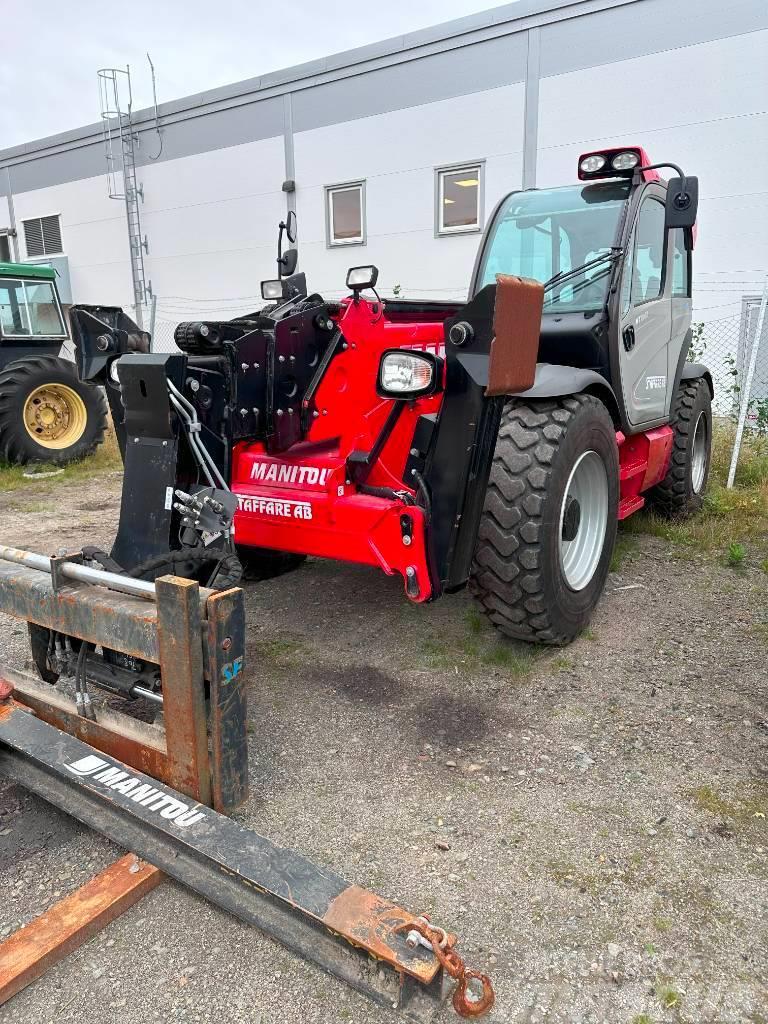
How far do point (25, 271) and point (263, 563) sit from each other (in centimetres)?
728

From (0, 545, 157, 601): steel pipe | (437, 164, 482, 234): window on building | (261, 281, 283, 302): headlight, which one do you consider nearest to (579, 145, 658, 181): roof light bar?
(261, 281, 283, 302): headlight

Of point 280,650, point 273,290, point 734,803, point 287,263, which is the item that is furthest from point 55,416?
point 734,803

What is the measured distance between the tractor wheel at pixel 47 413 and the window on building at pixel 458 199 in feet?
20.7

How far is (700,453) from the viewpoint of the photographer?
6.22m

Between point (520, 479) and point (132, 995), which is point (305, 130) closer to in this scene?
point (520, 479)

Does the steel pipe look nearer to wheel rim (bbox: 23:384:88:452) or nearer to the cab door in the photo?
the cab door

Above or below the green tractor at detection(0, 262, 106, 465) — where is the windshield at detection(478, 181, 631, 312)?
above

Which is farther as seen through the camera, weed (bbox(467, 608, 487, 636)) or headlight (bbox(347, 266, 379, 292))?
weed (bbox(467, 608, 487, 636))

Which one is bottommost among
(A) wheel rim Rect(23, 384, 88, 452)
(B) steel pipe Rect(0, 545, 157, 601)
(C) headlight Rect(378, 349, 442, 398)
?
(A) wheel rim Rect(23, 384, 88, 452)

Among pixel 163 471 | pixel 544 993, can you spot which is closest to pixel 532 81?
pixel 163 471

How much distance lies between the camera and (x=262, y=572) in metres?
4.68

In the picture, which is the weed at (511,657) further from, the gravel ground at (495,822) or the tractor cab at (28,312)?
the tractor cab at (28,312)

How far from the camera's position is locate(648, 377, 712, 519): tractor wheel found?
5.59m

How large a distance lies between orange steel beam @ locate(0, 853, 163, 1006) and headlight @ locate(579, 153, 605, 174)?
4219 mm
